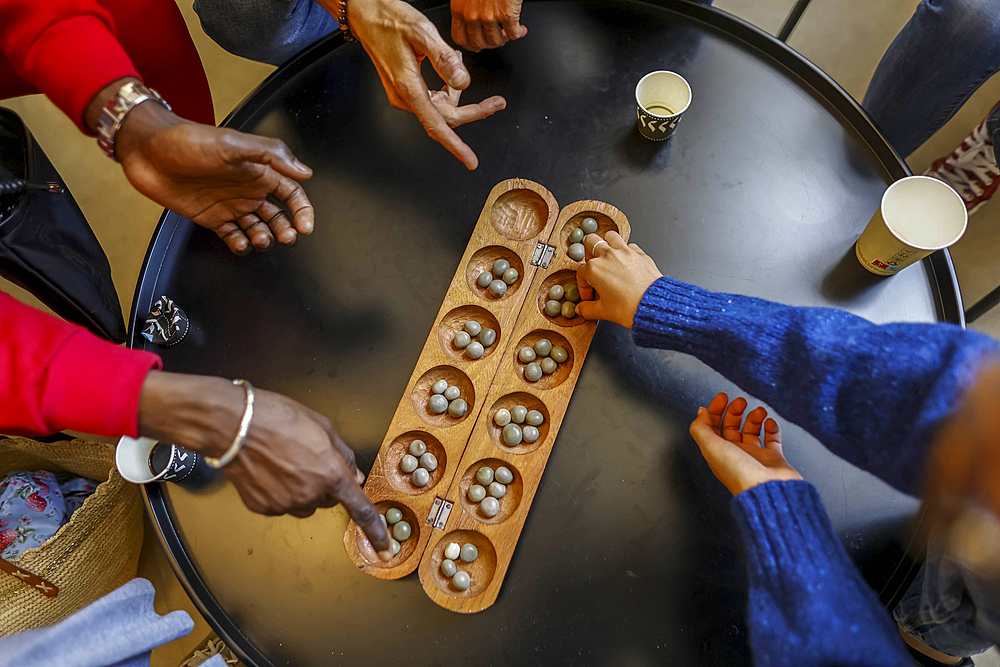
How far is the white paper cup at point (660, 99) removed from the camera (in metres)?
1.12

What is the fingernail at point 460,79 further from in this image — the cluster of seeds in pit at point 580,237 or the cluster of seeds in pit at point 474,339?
the cluster of seeds in pit at point 474,339

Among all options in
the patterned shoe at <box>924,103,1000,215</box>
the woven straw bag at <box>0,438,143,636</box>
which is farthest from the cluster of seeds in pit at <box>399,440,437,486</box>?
the patterned shoe at <box>924,103,1000,215</box>

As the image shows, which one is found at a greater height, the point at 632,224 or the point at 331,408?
the point at 632,224

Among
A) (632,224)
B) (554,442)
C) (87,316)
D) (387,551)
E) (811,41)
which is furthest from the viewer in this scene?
(811,41)

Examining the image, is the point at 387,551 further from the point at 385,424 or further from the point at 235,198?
the point at 235,198

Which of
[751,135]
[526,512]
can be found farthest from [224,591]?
[751,135]

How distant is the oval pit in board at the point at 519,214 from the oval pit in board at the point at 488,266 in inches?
1.5

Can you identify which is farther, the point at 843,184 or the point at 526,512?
the point at 843,184

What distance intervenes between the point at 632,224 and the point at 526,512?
0.57m

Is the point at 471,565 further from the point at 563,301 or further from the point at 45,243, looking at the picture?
the point at 45,243

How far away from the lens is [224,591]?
1.00m

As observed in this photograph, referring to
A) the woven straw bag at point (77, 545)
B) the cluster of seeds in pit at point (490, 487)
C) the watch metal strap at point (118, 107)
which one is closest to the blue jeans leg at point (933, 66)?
the cluster of seeds in pit at point (490, 487)

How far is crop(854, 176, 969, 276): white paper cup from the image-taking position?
39.6 inches

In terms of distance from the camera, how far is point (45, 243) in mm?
1245
